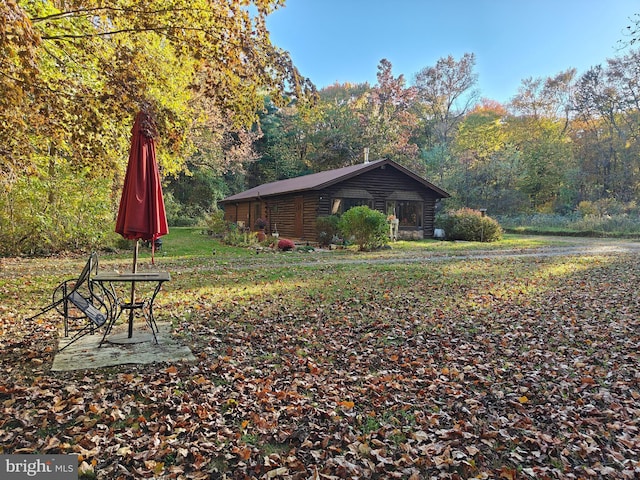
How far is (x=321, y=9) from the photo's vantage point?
1661 centimetres

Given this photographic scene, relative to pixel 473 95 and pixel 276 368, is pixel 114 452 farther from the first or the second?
pixel 473 95

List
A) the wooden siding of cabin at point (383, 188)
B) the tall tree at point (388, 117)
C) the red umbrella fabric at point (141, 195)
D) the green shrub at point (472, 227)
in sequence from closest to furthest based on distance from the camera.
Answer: the red umbrella fabric at point (141, 195)
the wooden siding of cabin at point (383, 188)
the green shrub at point (472, 227)
the tall tree at point (388, 117)

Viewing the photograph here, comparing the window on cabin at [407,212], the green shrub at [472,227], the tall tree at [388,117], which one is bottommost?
the green shrub at [472,227]

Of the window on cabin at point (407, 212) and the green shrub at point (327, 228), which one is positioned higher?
the window on cabin at point (407, 212)

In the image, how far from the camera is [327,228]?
63.1 ft

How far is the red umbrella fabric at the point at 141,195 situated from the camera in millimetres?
4570

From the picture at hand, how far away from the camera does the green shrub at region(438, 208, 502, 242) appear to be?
73.9 feet

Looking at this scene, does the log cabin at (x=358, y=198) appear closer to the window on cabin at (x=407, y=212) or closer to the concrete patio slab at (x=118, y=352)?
the window on cabin at (x=407, y=212)

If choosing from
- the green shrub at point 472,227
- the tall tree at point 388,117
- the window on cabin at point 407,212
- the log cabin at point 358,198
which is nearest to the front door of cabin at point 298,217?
the log cabin at point 358,198

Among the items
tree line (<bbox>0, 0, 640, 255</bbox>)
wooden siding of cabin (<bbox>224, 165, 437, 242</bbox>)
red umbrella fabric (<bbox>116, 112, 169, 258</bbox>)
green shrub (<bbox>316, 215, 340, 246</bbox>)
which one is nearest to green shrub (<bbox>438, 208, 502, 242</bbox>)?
wooden siding of cabin (<bbox>224, 165, 437, 242</bbox>)

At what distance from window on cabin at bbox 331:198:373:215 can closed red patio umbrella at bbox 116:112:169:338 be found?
15943mm

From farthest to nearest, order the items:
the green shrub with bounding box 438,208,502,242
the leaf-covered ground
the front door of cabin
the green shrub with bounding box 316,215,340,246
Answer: the green shrub with bounding box 438,208,502,242 → the front door of cabin → the green shrub with bounding box 316,215,340,246 → the leaf-covered ground

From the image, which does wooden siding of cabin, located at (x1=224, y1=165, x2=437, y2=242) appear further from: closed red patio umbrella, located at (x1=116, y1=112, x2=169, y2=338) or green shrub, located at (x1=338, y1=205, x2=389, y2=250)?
closed red patio umbrella, located at (x1=116, y1=112, x2=169, y2=338)

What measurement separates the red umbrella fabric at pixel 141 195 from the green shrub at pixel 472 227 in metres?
20.6
